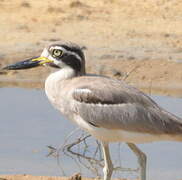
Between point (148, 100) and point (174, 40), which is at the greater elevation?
point (148, 100)

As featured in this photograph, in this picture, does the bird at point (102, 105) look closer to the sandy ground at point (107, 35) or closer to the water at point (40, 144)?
the water at point (40, 144)

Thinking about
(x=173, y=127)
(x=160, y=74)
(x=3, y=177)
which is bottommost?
(x=160, y=74)

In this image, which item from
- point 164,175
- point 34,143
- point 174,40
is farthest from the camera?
point 174,40

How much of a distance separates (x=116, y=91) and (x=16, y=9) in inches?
Answer: 340

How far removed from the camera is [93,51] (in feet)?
46.3

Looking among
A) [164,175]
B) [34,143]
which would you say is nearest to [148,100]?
[164,175]

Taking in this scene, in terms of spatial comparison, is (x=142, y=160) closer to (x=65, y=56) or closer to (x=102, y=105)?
(x=102, y=105)

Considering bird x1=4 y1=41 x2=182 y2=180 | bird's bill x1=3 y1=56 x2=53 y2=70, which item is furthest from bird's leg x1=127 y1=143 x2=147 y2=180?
bird's bill x1=3 y1=56 x2=53 y2=70

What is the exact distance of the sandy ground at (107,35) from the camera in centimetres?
1316

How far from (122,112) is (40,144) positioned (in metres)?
2.53

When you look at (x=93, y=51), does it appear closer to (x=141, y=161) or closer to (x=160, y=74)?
(x=160, y=74)

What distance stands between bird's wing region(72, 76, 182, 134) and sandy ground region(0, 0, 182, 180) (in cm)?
483

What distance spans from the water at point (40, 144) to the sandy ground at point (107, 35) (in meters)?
1.45

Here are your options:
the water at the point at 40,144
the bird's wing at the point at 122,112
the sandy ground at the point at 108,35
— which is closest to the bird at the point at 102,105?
the bird's wing at the point at 122,112
